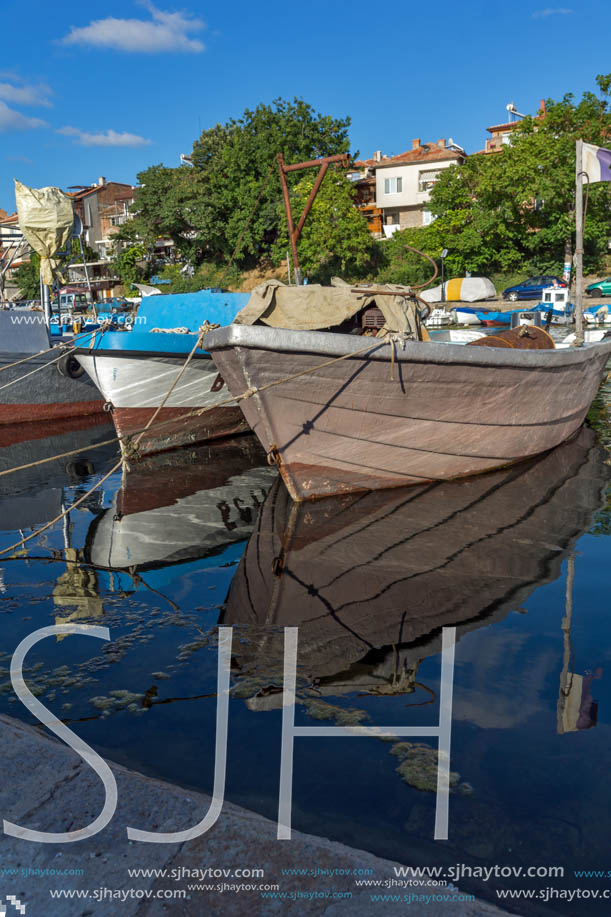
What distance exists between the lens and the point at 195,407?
37.9 feet

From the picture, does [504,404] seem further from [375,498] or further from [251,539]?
[251,539]

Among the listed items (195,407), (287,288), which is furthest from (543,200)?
(287,288)

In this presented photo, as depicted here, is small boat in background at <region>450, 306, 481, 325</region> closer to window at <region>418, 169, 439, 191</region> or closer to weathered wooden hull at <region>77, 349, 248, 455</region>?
weathered wooden hull at <region>77, 349, 248, 455</region>

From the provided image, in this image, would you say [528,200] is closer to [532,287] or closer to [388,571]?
[532,287]

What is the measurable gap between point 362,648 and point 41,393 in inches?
481

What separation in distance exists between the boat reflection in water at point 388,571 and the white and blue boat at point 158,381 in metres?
3.34

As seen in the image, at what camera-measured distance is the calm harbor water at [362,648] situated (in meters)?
2.78

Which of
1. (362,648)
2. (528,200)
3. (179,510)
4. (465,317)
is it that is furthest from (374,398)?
(528,200)

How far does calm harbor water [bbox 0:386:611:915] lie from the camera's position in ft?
9.11

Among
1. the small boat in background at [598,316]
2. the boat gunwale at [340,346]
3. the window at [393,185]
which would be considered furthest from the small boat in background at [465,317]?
the window at [393,185]

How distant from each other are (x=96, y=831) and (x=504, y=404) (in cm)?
654

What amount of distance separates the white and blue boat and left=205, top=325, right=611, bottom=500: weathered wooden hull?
338 cm

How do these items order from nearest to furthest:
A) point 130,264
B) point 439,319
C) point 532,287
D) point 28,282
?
point 439,319 → point 532,287 → point 130,264 → point 28,282

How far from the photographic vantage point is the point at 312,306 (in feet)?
24.8
